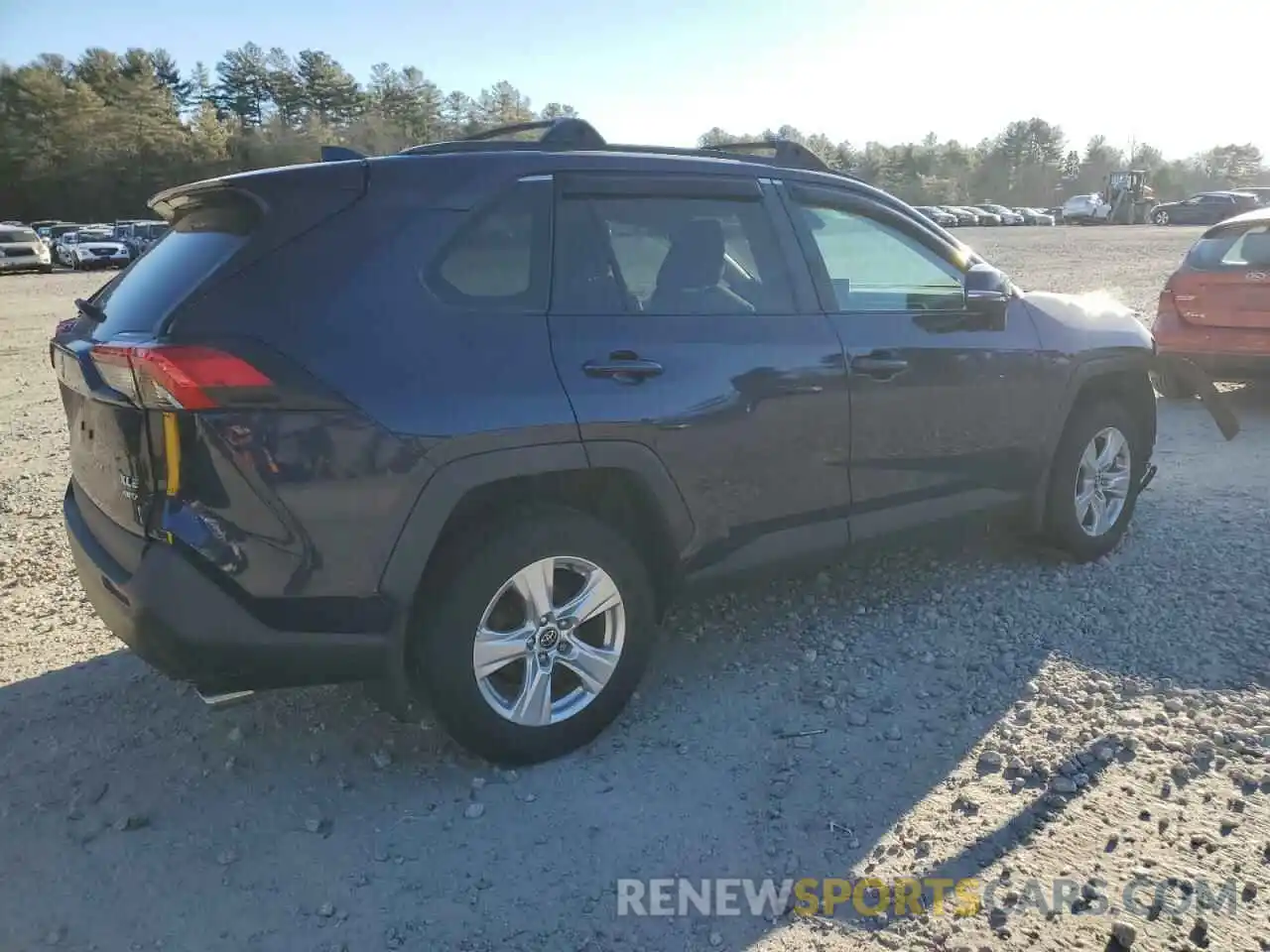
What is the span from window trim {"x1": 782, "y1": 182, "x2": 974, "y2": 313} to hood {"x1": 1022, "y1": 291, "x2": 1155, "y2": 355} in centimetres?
52

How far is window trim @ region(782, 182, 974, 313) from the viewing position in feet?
12.6

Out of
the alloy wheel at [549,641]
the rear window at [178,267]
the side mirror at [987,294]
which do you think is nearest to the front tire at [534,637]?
the alloy wheel at [549,641]

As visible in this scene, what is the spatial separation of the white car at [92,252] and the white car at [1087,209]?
5130 centimetres

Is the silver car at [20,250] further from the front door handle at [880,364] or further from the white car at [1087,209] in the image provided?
the white car at [1087,209]

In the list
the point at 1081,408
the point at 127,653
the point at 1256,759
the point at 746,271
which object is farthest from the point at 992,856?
the point at 127,653

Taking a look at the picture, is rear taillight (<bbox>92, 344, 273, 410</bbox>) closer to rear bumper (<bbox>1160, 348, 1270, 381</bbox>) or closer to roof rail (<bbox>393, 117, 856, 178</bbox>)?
roof rail (<bbox>393, 117, 856, 178</bbox>)

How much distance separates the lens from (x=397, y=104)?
289ft

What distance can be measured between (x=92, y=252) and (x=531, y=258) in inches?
1476

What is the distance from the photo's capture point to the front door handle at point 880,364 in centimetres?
381

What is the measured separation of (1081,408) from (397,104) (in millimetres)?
91790

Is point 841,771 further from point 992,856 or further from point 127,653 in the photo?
point 127,653

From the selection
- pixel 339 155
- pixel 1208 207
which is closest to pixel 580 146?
pixel 339 155

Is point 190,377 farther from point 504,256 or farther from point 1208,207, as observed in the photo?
point 1208,207

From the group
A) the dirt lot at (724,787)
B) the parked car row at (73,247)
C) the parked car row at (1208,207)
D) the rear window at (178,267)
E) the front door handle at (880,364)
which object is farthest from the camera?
the parked car row at (1208,207)
